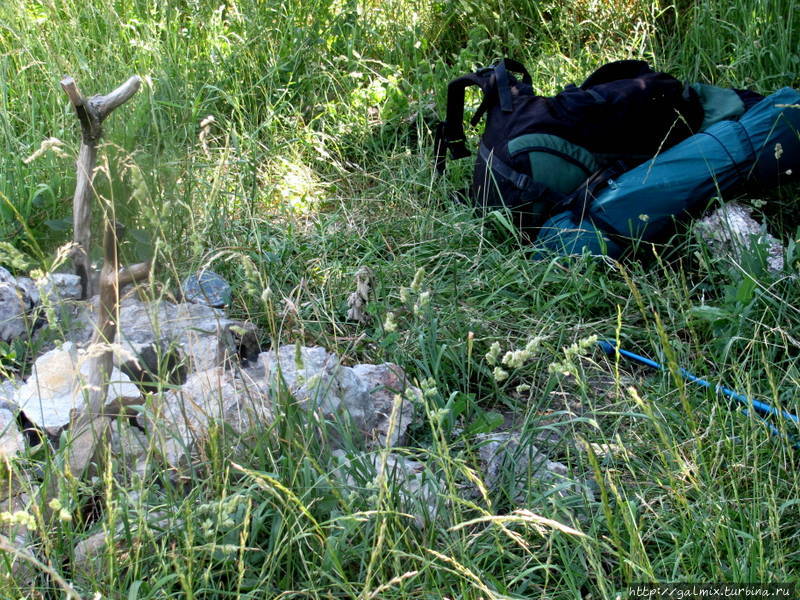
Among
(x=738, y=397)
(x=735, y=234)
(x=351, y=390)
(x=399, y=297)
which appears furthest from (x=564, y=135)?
(x=351, y=390)

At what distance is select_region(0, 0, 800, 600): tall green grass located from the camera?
158cm

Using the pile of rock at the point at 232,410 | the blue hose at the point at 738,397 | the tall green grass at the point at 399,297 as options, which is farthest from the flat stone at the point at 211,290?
the blue hose at the point at 738,397

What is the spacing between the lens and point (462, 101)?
348 centimetres

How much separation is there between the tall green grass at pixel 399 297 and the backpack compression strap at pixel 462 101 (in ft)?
0.40

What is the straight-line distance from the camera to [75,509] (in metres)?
1.66

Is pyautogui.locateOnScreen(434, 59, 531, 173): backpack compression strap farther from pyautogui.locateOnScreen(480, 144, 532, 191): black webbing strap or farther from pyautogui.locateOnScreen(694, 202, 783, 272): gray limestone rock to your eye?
pyautogui.locateOnScreen(694, 202, 783, 272): gray limestone rock

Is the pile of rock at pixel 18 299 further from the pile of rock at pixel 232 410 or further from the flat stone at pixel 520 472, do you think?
the flat stone at pixel 520 472

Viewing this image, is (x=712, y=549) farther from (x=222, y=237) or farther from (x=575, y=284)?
(x=222, y=237)

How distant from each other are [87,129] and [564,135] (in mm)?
1809

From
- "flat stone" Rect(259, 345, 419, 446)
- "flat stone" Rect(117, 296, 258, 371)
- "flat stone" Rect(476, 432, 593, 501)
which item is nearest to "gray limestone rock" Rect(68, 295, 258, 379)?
"flat stone" Rect(117, 296, 258, 371)

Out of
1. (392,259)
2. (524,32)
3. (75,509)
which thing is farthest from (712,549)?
(524,32)

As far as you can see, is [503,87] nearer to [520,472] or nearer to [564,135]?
[564,135]

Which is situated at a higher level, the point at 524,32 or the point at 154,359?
the point at 524,32

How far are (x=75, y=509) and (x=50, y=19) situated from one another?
3.07m
